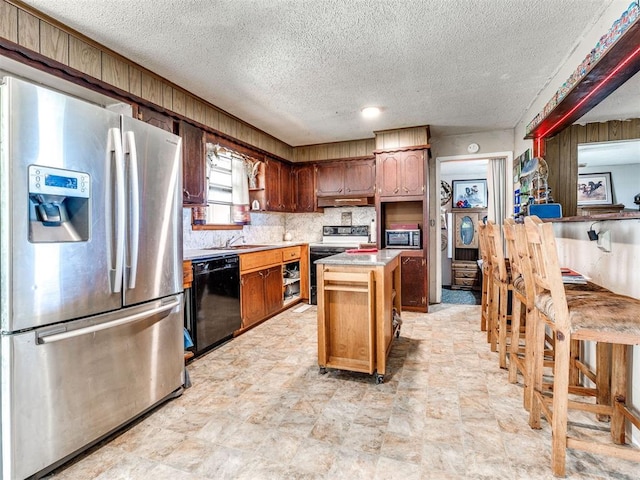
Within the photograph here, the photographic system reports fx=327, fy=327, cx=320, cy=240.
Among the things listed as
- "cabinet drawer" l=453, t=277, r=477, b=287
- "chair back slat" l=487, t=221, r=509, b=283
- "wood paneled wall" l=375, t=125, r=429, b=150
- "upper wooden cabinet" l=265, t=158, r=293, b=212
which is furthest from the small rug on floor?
"upper wooden cabinet" l=265, t=158, r=293, b=212

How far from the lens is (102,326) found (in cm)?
172

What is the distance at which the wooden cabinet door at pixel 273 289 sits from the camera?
4.06 meters

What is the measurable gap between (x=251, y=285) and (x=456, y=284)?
4129 millimetres

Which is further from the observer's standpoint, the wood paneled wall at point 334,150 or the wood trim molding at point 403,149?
the wood paneled wall at point 334,150

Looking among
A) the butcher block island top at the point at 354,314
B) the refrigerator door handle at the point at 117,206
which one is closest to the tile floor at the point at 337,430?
the butcher block island top at the point at 354,314

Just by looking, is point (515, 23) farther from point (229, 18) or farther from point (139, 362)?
point (139, 362)

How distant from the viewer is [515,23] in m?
2.18

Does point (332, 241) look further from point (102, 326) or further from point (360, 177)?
point (102, 326)

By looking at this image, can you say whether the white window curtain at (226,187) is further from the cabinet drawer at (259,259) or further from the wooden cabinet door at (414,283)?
the wooden cabinet door at (414,283)

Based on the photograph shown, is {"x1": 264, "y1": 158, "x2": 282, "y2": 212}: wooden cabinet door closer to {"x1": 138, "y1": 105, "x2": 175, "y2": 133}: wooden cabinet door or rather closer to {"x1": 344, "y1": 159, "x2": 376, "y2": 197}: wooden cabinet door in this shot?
{"x1": 344, "y1": 159, "x2": 376, "y2": 197}: wooden cabinet door

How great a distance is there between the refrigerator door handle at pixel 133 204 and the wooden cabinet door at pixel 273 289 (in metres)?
2.12

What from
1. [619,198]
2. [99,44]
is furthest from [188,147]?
[619,198]

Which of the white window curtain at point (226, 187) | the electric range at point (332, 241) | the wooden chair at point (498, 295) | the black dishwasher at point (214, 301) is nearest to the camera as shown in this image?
the wooden chair at point (498, 295)

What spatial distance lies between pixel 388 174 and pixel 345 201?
820 millimetres
